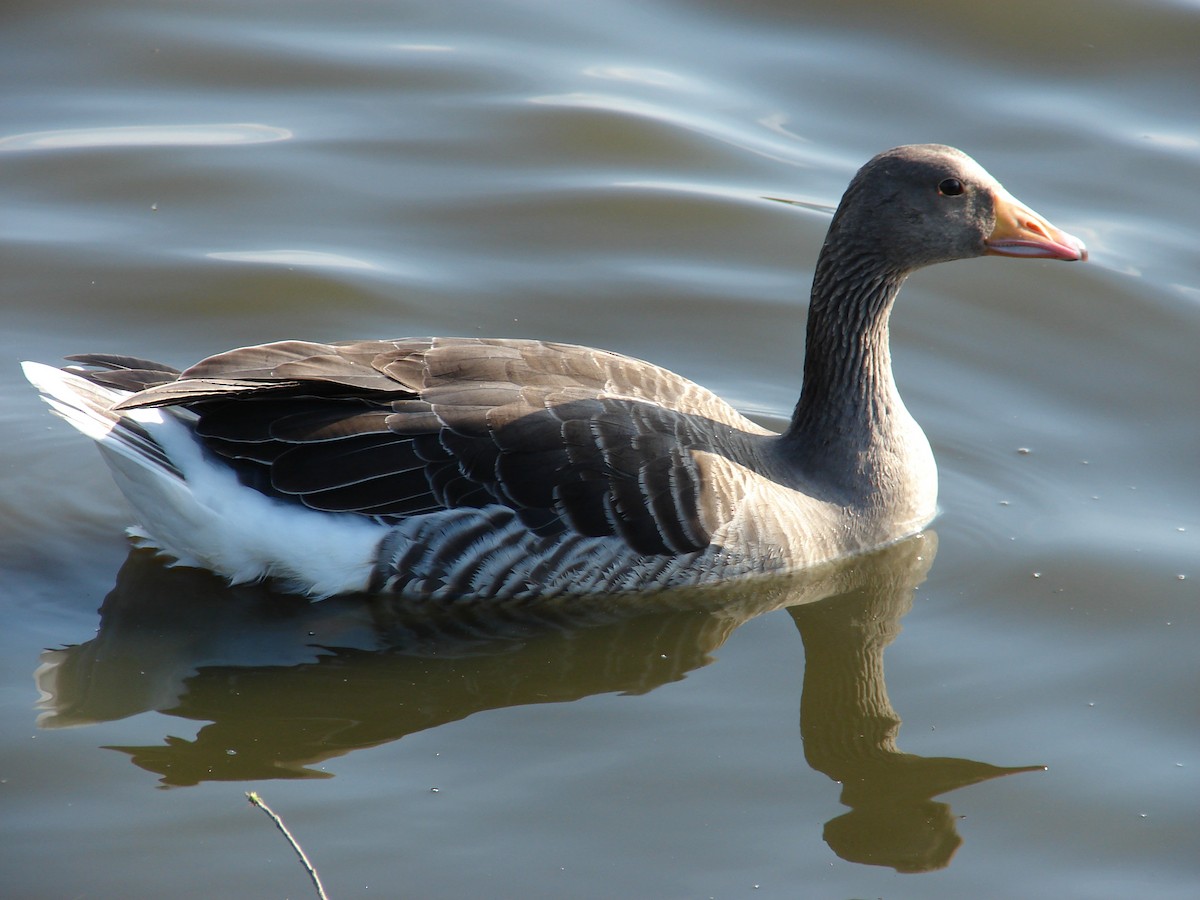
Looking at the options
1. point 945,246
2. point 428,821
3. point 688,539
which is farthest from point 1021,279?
point 428,821

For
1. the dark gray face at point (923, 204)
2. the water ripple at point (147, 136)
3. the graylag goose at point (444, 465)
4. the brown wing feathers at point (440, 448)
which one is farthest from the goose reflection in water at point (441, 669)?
the water ripple at point (147, 136)

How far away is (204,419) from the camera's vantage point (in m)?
7.05

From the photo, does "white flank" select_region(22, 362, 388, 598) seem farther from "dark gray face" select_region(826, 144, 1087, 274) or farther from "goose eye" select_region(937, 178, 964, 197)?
"goose eye" select_region(937, 178, 964, 197)

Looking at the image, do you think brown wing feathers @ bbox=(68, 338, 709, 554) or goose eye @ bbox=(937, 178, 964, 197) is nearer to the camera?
brown wing feathers @ bbox=(68, 338, 709, 554)

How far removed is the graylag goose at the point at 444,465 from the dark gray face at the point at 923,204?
0.05ft

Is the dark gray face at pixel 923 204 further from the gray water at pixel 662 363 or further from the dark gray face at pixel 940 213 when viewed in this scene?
the gray water at pixel 662 363

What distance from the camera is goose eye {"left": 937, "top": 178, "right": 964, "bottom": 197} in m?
7.44

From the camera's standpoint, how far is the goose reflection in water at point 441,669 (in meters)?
6.09

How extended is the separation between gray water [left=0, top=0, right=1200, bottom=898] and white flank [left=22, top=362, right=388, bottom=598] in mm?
205

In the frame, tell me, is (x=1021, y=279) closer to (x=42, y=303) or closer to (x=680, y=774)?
(x=680, y=774)

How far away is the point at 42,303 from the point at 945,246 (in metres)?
5.54

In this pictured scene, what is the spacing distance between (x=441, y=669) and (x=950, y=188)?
3487 millimetres

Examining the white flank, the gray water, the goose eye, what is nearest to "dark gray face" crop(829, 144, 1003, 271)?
the goose eye

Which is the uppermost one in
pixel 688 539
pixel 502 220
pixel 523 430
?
pixel 502 220
